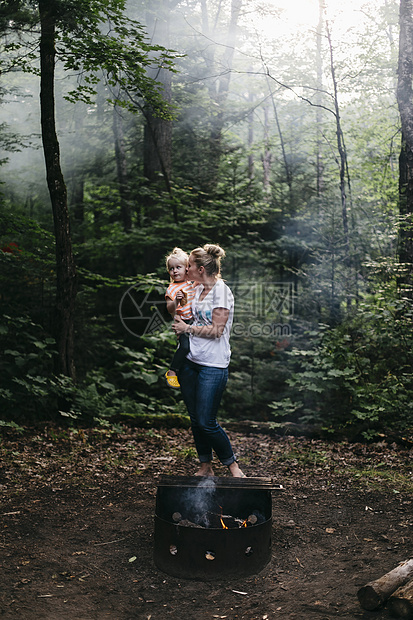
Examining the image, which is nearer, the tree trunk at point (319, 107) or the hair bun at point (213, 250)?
the hair bun at point (213, 250)

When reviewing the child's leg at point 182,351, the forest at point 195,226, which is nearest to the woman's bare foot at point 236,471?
the child's leg at point 182,351

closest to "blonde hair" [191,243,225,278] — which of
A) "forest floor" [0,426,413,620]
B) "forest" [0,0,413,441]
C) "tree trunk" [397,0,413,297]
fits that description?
"forest floor" [0,426,413,620]

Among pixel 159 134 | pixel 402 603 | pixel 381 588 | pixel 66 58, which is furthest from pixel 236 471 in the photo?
pixel 159 134

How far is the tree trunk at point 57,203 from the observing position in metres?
6.89

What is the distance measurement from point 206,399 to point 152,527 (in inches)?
48.7

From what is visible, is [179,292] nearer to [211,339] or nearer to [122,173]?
[211,339]

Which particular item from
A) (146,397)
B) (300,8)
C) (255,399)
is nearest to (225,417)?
(255,399)

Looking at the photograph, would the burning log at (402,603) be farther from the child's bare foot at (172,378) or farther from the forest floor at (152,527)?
the child's bare foot at (172,378)

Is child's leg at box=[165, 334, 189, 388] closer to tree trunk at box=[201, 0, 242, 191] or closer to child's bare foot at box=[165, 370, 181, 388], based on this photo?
child's bare foot at box=[165, 370, 181, 388]

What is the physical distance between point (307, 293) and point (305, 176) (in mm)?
3516

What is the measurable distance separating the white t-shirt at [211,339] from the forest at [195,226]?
12.3ft

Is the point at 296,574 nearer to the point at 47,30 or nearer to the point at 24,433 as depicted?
the point at 24,433

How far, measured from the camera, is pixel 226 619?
2785 millimetres

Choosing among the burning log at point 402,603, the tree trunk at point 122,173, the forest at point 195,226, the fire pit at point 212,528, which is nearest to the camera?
the burning log at point 402,603
